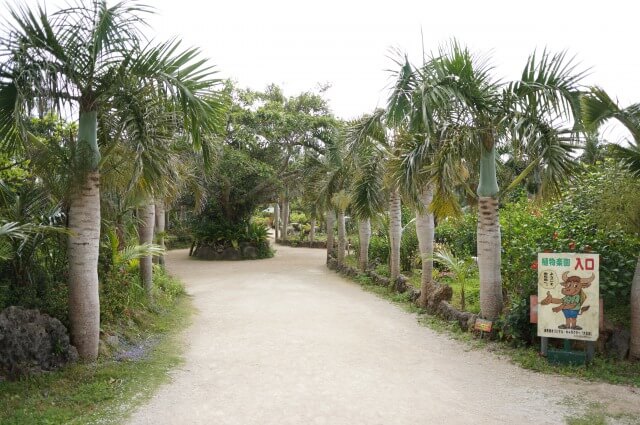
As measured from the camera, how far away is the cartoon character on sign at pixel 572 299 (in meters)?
5.70

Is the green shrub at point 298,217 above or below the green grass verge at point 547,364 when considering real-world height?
above

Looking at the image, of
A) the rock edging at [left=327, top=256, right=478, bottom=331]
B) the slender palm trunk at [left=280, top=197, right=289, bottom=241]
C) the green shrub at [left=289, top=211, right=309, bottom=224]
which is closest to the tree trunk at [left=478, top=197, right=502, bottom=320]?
the rock edging at [left=327, top=256, right=478, bottom=331]

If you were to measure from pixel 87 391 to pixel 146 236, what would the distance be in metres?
4.86

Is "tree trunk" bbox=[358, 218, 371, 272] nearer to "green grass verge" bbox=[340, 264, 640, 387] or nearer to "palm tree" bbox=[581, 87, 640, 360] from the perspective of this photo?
"green grass verge" bbox=[340, 264, 640, 387]

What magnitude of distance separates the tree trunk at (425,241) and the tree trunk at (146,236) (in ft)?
17.1

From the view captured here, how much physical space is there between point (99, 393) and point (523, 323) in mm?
5217

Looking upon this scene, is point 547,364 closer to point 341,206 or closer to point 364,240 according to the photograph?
point 341,206

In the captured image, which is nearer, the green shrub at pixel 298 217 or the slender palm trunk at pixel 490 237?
the slender palm trunk at pixel 490 237

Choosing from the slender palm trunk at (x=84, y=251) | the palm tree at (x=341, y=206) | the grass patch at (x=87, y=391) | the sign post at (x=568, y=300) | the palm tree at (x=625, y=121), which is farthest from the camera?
the palm tree at (x=341, y=206)

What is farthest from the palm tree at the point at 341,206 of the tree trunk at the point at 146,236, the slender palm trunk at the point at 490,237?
the slender palm trunk at the point at 490,237

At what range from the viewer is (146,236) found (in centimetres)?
934

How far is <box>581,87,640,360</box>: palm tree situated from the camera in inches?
206

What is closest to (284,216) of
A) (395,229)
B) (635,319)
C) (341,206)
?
(341,206)

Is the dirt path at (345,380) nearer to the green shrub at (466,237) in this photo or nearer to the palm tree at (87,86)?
the palm tree at (87,86)
